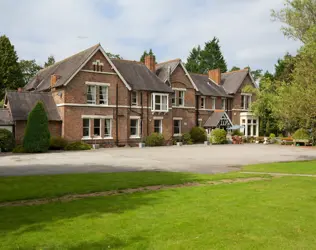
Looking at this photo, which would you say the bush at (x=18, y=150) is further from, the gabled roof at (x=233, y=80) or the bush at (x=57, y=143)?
the gabled roof at (x=233, y=80)

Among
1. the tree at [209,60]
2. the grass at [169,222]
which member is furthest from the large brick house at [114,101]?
the tree at [209,60]

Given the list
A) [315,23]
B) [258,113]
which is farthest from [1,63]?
[315,23]

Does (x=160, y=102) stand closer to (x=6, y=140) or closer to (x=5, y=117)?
(x=5, y=117)

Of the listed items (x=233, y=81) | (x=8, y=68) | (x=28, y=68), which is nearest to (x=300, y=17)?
(x=233, y=81)

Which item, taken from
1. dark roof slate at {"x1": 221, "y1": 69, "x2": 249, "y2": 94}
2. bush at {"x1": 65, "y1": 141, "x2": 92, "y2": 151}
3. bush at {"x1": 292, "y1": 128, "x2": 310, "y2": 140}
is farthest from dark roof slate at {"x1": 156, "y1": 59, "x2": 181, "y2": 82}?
bush at {"x1": 292, "y1": 128, "x2": 310, "y2": 140}

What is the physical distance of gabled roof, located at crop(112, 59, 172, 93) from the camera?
38.7m

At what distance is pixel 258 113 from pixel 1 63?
1688 inches

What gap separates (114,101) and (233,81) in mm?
24480

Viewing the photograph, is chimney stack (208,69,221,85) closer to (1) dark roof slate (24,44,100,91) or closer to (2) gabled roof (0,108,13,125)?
(1) dark roof slate (24,44,100,91)

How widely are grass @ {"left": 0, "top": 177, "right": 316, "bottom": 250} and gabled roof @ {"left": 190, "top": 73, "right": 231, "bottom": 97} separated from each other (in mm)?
38167

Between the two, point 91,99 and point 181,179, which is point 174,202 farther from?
point 91,99

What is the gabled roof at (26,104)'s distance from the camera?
3095 centimetres

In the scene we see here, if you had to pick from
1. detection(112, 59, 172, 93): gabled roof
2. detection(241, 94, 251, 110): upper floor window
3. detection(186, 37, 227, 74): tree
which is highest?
detection(186, 37, 227, 74): tree

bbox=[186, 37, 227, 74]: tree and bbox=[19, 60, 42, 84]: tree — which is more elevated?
bbox=[186, 37, 227, 74]: tree
